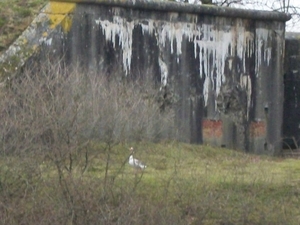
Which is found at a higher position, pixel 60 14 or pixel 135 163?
pixel 60 14

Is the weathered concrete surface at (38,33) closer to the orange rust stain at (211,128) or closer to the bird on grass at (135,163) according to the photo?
the orange rust stain at (211,128)

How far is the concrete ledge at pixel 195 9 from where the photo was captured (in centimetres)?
1556

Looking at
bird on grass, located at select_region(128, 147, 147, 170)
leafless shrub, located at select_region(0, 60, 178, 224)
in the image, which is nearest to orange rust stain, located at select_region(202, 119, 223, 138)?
bird on grass, located at select_region(128, 147, 147, 170)

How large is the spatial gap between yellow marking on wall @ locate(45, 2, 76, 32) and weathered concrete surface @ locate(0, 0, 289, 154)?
54 mm

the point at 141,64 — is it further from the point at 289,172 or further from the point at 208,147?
the point at 289,172

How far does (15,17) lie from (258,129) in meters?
5.34

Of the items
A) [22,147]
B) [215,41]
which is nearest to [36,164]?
[22,147]

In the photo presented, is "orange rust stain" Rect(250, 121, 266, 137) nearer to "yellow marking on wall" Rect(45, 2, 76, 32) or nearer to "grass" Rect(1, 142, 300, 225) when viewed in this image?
"yellow marking on wall" Rect(45, 2, 76, 32)

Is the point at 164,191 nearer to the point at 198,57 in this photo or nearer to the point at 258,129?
the point at 198,57

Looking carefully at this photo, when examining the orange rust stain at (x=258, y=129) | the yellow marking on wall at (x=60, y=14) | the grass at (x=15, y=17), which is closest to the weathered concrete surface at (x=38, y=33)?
the yellow marking on wall at (x=60, y=14)

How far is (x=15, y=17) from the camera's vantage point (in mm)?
15438

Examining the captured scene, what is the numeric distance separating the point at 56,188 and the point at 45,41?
19.0ft

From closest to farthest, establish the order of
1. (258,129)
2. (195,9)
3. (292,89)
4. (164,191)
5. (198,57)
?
(164,191) → (195,9) → (198,57) → (258,129) → (292,89)

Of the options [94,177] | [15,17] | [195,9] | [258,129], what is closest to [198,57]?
[195,9]
